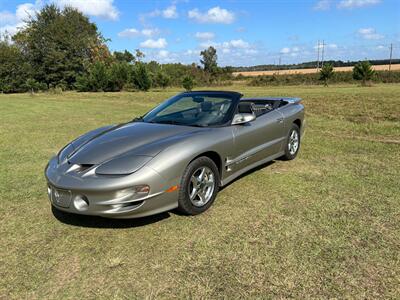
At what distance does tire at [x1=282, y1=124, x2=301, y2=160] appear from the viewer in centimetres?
587

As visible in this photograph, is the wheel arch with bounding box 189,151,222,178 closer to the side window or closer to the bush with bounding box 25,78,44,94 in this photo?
the side window

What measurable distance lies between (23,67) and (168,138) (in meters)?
42.9

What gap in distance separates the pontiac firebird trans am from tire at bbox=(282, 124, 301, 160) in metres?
0.55

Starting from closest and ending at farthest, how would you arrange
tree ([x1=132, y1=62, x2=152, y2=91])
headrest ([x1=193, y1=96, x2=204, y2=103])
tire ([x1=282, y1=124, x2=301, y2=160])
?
headrest ([x1=193, y1=96, x2=204, y2=103]), tire ([x1=282, y1=124, x2=301, y2=160]), tree ([x1=132, y1=62, x2=152, y2=91])

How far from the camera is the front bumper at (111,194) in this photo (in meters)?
3.19

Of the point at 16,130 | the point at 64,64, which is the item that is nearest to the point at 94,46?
the point at 64,64

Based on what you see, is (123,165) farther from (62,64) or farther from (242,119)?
(62,64)

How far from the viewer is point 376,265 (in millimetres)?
2834

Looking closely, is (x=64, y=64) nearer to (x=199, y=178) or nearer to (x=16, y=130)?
(x=16, y=130)

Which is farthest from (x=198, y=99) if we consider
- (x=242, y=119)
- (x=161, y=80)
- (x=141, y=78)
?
(x=161, y=80)

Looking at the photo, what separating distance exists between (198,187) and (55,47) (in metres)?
42.8

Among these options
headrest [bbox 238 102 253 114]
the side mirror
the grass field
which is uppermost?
headrest [bbox 238 102 253 114]

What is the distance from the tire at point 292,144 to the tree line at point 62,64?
3287cm

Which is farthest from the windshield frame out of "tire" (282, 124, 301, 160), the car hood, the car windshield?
"tire" (282, 124, 301, 160)
